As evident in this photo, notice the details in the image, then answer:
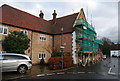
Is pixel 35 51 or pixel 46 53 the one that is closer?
pixel 35 51

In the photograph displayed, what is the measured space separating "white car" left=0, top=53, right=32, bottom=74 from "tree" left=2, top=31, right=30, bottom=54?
3.19 meters

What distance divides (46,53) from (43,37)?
3156 mm

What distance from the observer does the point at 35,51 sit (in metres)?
17.3

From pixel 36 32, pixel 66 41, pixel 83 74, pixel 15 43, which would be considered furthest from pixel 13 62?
pixel 66 41

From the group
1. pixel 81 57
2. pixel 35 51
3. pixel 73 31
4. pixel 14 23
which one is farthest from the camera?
pixel 81 57

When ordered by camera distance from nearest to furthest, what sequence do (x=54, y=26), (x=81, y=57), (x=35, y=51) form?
(x=35, y=51)
(x=81, y=57)
(x=54, y=26)

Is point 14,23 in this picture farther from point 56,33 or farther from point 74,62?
point 74,62

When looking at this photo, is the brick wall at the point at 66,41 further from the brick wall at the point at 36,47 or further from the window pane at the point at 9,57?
the window pane at the point at 9,57

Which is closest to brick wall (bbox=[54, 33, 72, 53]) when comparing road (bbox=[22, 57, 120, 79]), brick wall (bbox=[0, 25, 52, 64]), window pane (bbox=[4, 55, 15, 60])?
brick wall (bbox=[0, 25, 52, 64])

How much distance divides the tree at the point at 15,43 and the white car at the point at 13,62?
3.19 m

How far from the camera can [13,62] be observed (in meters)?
9.01

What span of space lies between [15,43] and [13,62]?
12.8 feet

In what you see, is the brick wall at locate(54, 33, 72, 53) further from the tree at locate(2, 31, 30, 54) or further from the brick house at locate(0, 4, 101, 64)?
the tree at locate(2, 31, 30, 54)

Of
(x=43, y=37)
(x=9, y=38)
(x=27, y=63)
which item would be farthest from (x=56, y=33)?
(x=27, y=63)
